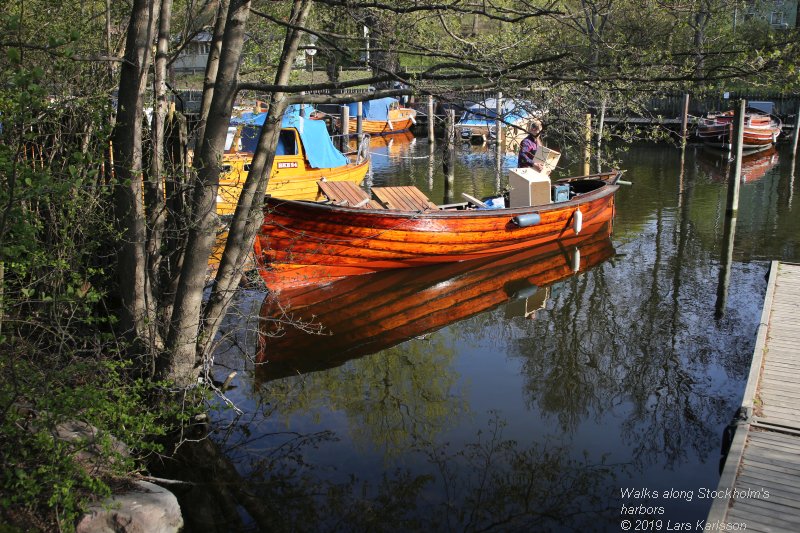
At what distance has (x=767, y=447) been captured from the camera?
6195mm

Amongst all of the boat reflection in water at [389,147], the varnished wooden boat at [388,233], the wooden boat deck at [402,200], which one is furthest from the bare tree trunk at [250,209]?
the boat reflection in water at [389,147]

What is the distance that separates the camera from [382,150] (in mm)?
33625

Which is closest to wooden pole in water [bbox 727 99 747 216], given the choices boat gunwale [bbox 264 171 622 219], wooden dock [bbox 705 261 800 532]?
boat gunwale [bbox 264 171 622 219]

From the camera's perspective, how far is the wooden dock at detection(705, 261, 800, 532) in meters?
5.30

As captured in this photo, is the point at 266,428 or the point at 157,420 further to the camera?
the point at 266,428

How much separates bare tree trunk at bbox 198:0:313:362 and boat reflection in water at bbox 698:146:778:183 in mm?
18001

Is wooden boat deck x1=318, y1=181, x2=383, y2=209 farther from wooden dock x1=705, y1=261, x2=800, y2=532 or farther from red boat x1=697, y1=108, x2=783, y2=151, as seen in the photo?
red boat x1=697, y1=108, x2=783, y2=151

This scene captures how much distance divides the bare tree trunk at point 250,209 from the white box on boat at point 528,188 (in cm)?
739

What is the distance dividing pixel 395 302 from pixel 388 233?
1214 mm

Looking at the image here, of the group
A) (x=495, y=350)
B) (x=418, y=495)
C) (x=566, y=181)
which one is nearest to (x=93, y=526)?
(x=418, y=495)

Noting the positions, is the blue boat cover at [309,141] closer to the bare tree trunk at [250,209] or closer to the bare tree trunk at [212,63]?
Result: the bare tree trunk at [212,63]

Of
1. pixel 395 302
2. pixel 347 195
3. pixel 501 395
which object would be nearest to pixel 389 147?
pixel 347 195

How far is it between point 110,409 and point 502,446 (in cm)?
370

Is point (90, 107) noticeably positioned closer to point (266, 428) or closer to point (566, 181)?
point (266, 428)
